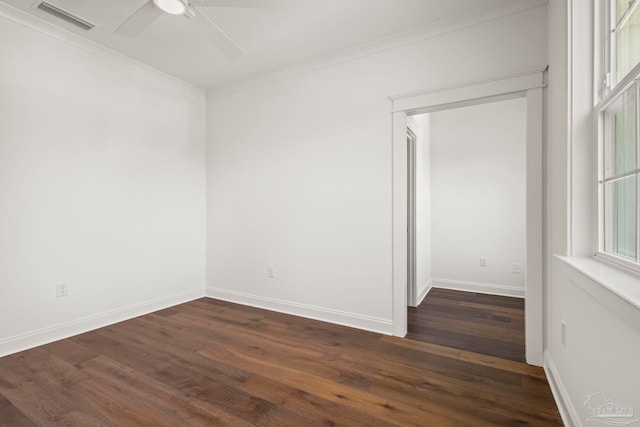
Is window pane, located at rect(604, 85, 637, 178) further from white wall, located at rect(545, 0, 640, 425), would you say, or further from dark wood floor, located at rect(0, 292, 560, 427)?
dark wood floor, located at rect(0, 292, 560, 427)

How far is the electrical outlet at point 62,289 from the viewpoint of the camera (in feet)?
8.68

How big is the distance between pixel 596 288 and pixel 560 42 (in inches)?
58.3

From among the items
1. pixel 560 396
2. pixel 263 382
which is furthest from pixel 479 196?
pixel 263 382

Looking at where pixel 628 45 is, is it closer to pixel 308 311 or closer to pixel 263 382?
pixel 263 382

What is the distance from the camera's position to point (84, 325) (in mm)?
2797

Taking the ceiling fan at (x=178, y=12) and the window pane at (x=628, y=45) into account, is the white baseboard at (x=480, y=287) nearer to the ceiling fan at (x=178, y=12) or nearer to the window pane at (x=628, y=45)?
the window pane at (x=628, y=45)

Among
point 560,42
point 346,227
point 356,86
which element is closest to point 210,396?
point 346,227

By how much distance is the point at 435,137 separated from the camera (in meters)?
4.48

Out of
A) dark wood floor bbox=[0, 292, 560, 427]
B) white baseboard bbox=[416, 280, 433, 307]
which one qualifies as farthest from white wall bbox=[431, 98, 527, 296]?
dark wood floor bbox=[0, 292, 560, 427]

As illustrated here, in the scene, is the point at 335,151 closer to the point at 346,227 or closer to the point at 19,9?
the point at 346,227

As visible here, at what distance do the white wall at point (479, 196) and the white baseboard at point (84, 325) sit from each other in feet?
11.9

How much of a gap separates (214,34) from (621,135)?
236 cm

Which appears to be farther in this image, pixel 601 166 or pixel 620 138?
pixel 601 166

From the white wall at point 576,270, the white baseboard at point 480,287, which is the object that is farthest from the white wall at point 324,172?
the white baseboard at point 480,287
